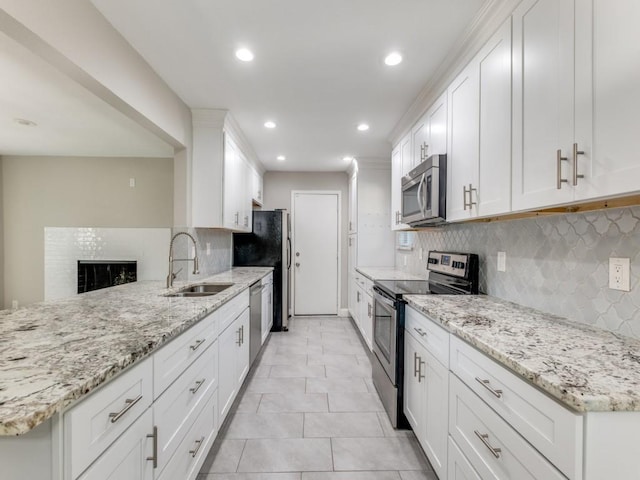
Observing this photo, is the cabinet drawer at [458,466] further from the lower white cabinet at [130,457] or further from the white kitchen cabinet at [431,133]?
the white kitchen cabinet at [431,133]

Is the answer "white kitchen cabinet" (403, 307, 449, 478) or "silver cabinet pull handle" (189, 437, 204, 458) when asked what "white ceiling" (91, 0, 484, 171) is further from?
"silver cabinet pull handle" (189, 437, 204, 458)

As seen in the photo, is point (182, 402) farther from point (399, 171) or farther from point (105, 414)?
point (399, 171)

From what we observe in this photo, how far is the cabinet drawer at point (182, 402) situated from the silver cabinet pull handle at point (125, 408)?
16 cm

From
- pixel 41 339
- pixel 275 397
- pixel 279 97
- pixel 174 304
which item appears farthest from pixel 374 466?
pixel 279 97

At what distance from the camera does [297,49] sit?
75.1 inches

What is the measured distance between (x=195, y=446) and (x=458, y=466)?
4.05 feet

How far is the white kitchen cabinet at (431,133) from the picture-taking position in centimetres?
213

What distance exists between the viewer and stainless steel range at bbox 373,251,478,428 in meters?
2.06

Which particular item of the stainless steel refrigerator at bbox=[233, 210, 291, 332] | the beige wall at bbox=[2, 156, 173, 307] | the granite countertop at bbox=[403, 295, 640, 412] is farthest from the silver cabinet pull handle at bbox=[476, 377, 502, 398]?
the beige wall at bbox=[2, 156, 173, 307]

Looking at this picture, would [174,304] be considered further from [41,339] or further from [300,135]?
[300,135]

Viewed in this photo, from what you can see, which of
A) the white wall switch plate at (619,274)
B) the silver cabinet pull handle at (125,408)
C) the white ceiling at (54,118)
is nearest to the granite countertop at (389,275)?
the white wall switch plate at (619,274)

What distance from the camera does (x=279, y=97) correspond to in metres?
2.55

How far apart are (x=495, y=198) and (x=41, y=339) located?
201cm

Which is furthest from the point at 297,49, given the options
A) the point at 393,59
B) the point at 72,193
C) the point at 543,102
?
the point at 72,193
